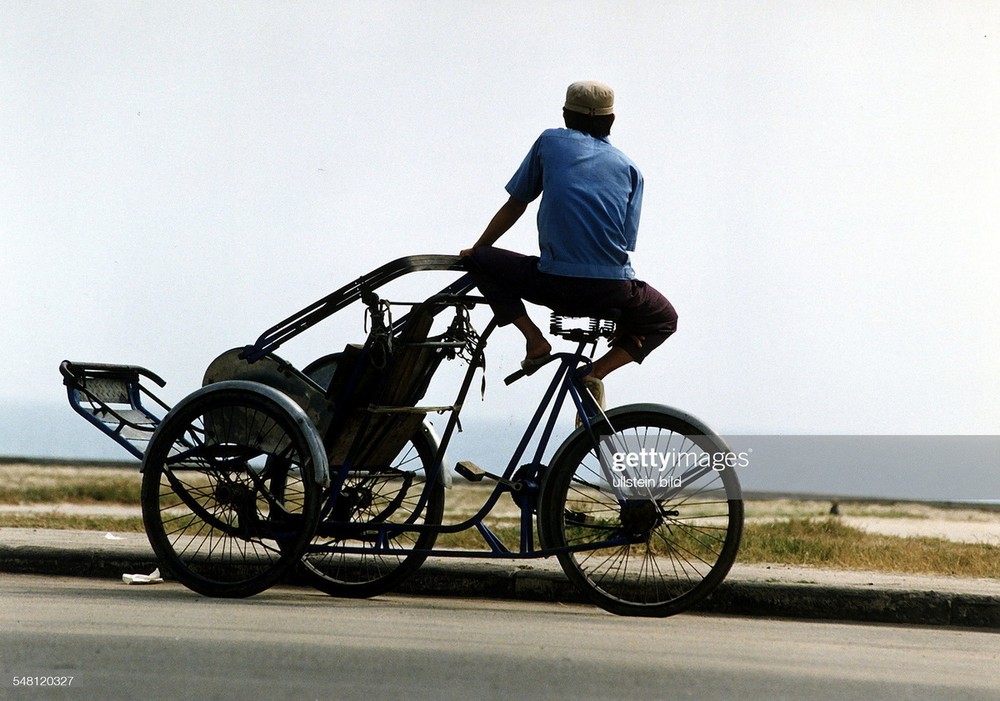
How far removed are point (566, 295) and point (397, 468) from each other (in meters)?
1.23

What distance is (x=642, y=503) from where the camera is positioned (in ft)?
18.5

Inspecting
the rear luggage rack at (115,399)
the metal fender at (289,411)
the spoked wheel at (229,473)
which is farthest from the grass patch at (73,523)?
the metal fender at (289,411)

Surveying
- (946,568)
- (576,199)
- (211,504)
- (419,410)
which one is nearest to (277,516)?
(211,504)

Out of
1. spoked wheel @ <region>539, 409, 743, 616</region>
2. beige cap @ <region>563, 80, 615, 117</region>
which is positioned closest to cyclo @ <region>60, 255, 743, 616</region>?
spoked wheel @ <region>539, 409, 743, 616</region>

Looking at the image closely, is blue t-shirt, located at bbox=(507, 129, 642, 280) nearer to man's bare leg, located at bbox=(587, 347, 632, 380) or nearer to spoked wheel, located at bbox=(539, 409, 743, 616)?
man's bare leg, located at bbox=(587, 347, 632, 380)

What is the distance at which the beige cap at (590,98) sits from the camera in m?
5.81

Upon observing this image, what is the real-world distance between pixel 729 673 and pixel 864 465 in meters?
5.79

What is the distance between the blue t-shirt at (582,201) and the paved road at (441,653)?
58.3 inches

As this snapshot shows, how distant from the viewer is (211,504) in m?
6.04

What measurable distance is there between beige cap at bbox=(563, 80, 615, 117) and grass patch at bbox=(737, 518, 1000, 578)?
2932 mm

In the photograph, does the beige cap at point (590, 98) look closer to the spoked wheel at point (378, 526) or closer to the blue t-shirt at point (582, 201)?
the blue t-shirt at point (582, 201)

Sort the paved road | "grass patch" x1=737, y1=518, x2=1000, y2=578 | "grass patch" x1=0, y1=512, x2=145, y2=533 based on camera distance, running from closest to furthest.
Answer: the paved road < "grass patch" x1=737, y1=518, x2=1000, y2=578 < "grass patch" x1=0, y1=512, x2=145, y2=533

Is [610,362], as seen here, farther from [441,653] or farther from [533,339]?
[441,653]

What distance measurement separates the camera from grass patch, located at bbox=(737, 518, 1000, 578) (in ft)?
24.5
